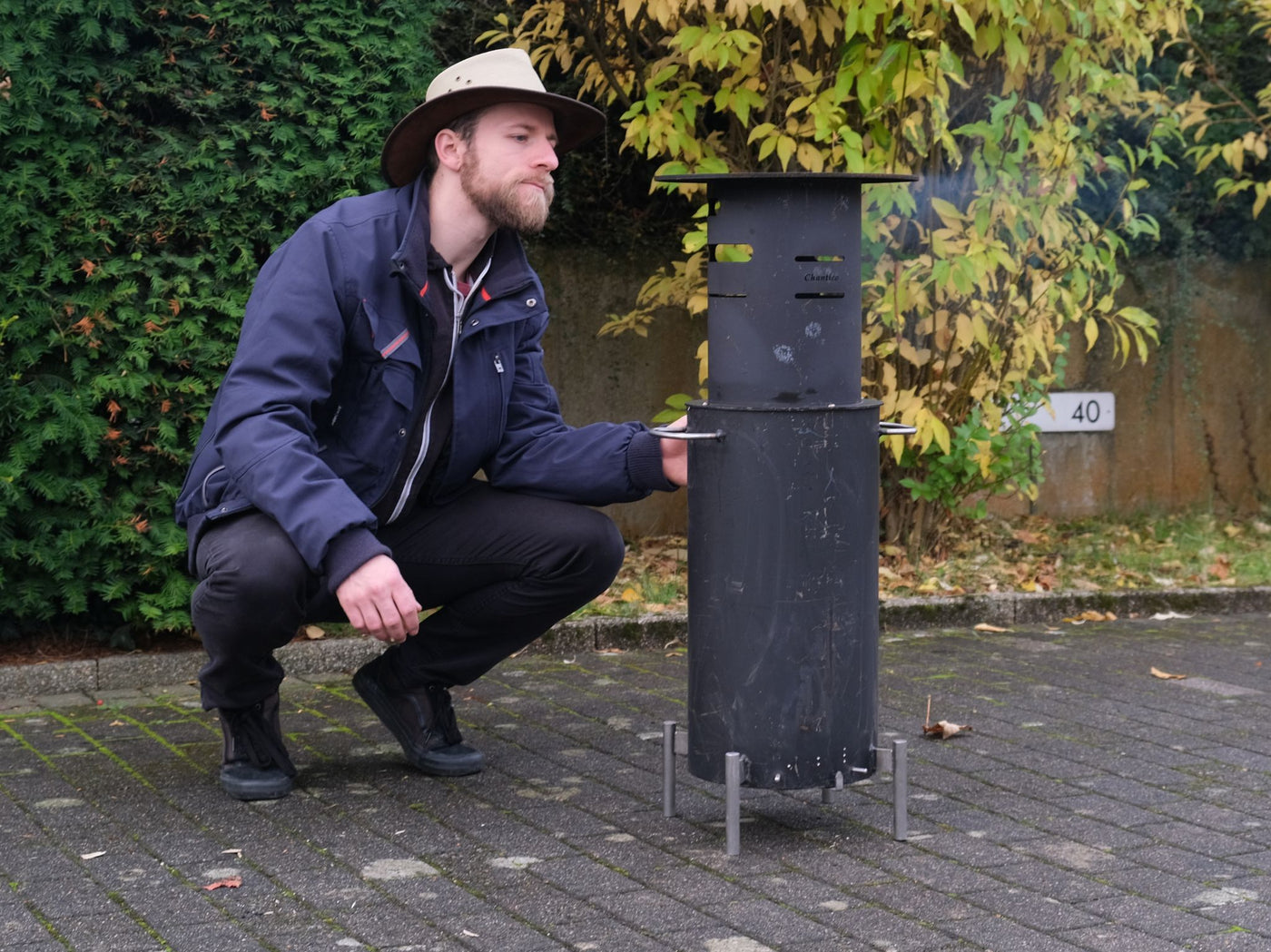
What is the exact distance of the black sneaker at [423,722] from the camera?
4.33 meters

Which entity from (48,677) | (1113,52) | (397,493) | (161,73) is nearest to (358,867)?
(397,493)

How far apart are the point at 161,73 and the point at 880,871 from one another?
3514 mm

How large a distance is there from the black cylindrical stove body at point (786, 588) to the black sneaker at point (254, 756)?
1148 millimetres

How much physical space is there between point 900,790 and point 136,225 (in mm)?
3166

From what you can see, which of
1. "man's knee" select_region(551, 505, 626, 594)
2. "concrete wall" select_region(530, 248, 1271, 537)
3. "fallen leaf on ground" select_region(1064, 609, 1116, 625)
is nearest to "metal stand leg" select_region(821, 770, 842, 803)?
"man's knee" select_region(551, 505, 626, 594)

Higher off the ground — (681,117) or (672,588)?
(681,117)

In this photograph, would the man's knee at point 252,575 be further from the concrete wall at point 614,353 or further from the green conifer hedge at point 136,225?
the concrete wall at point 614,353

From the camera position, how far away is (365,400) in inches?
160

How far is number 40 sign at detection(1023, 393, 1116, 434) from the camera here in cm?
905

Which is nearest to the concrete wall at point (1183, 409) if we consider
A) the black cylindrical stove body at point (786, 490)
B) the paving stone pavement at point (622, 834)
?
the paving stone pavement at point (622, 834)

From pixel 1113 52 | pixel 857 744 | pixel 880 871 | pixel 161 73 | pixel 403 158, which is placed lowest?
pixel 880 871

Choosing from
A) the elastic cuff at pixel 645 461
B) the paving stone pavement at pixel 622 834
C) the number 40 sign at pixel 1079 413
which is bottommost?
the paving stone pavement at pixel 622 834

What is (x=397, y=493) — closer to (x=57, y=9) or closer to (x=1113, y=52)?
(x=57, y=9)

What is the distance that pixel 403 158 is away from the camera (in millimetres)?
4277
